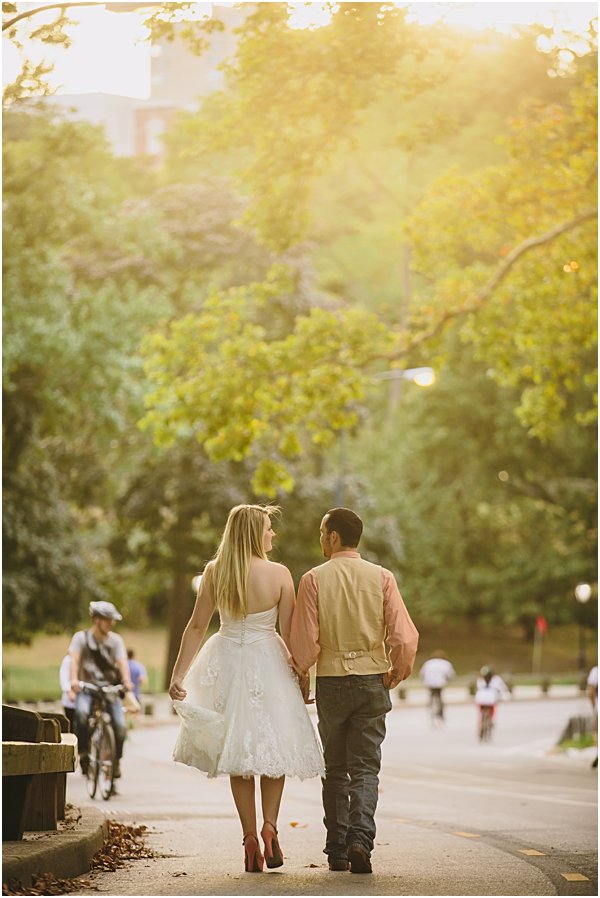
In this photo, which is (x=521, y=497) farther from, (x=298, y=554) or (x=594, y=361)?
(x=594, y=361)

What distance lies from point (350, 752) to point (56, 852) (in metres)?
1.62

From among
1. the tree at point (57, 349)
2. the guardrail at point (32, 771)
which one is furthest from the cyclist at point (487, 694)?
the guardrail at point (32, 771)

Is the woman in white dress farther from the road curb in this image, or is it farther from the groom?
the road curb

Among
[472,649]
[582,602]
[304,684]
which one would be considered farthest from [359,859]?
[472,649]

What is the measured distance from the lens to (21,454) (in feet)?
112

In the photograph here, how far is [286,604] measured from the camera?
8250 mm

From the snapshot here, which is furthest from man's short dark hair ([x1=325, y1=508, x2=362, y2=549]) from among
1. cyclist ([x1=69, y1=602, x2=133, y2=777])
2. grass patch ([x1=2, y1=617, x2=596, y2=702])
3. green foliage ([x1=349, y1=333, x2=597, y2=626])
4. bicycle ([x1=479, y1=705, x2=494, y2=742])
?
grass patch ([x1=2, y1=617, x2=596, y2=702])

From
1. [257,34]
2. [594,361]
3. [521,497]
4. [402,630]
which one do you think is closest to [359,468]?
[521,497]

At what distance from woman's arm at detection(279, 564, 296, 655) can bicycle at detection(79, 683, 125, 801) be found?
23.6 ft

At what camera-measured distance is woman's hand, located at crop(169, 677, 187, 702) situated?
317 inches

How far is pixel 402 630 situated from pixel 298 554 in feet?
121

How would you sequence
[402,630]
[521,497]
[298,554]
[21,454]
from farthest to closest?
1. [521,497]
2. [298,554]
3. [21,454]
4. [402,630]

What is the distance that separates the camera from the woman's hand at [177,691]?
26.4 feet

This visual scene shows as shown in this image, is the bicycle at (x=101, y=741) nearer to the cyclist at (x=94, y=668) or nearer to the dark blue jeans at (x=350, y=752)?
the cyclist at (x=94, y=668)
